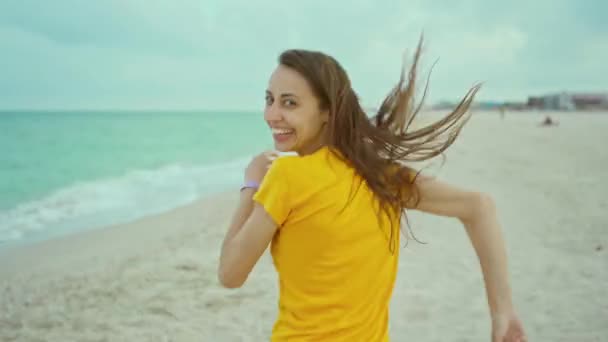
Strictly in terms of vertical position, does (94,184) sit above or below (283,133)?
below

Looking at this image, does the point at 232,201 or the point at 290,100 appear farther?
the point at 232,201

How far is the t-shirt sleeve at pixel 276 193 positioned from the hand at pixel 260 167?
0.59ft

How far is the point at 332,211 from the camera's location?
136 cm

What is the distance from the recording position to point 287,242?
1412 mm

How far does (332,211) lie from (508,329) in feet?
2.29

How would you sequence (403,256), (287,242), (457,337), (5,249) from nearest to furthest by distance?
(287,242) < (457,337) < (403,256) < (5,249)

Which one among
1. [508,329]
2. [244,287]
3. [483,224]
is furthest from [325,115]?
[244,287]

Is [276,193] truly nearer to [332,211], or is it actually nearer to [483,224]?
[332,211]

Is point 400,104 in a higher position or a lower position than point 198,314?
higher

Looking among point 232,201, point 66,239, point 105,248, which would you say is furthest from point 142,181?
point 105,248

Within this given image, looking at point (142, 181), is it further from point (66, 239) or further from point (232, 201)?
point (66, 239)

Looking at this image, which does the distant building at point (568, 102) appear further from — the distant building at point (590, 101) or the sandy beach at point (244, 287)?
the sandy beach at point (244, 287)

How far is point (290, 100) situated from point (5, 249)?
281 inches

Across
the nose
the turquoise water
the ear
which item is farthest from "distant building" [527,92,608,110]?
the nose
